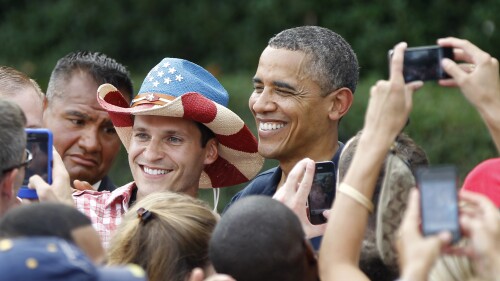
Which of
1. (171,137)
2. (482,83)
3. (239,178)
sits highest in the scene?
(482,83)

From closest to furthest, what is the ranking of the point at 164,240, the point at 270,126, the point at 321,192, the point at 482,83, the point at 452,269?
the point at 452,269 → the point at 482,83 → the point at 164,240 → the point at 321,192 → the point at 270,126

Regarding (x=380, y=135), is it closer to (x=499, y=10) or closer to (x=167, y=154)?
(x=167, y=154)

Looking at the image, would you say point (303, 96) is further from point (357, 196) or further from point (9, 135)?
point (9, 135)

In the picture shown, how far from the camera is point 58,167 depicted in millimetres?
5164

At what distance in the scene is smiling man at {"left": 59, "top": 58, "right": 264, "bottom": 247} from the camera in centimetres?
584

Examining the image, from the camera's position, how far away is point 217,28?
1388 cm

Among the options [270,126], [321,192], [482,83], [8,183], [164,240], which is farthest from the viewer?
[270,126]

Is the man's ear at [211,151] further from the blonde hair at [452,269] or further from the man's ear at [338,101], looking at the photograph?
the blonde hair at [452,269]

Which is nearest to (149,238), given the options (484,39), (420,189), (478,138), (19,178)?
(19,178)

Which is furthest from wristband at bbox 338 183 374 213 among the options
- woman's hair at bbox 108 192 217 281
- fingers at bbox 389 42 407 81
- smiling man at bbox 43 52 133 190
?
smiling man at bbox 43 52 133 190

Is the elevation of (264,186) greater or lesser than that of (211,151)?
lesser

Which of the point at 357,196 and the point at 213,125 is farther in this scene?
the point at 213,125

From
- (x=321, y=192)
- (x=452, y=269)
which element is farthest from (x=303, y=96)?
(x=452, y=269)

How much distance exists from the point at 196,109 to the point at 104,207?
61cm
